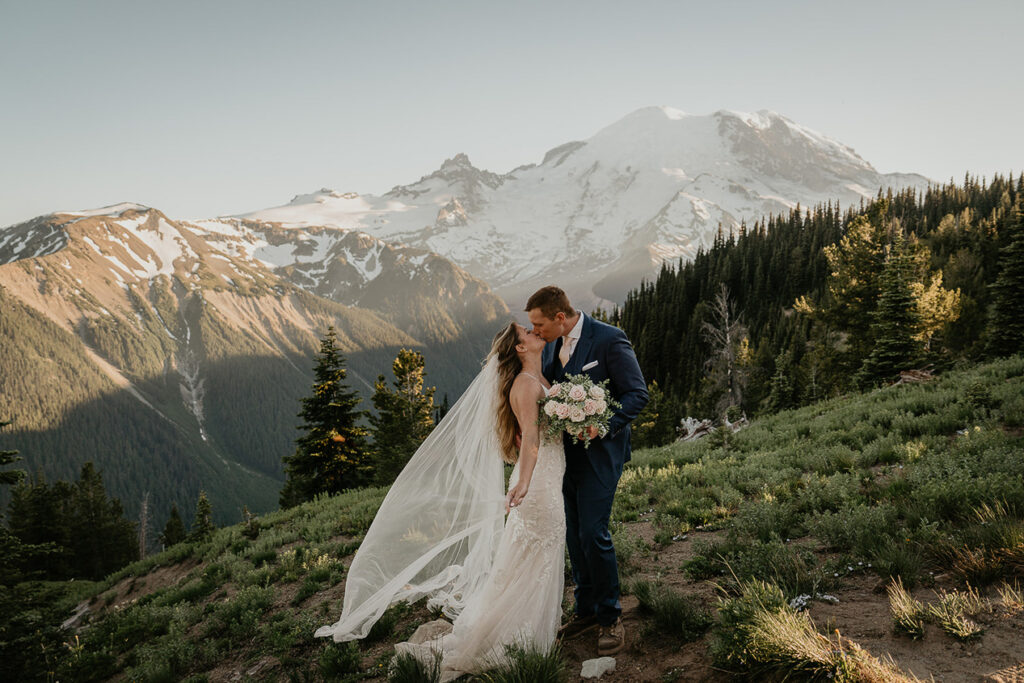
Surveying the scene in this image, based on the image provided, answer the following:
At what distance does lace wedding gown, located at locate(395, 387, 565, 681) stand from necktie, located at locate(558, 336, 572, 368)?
81 centimetres

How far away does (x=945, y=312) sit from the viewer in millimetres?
33031

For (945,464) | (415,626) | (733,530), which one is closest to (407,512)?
(415,626)

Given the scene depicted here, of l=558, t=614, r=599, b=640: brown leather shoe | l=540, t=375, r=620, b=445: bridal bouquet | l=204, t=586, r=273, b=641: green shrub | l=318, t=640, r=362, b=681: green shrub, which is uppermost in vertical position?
l=540, t=375, r=620, b=445: bridal bouquet

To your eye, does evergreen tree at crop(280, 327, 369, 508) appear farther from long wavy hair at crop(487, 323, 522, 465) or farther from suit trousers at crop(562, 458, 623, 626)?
suit trousers at crop(562, 458, 623, 626)

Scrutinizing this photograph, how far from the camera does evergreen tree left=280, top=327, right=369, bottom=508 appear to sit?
26219 millimetres

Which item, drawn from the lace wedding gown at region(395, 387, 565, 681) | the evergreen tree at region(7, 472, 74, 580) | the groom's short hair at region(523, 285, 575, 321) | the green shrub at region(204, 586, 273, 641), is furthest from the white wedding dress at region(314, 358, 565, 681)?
the evergreen tree at region(7, 472, 74, 580)

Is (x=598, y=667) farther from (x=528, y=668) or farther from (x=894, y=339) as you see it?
(x=894, y=339)

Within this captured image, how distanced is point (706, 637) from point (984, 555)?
2377 mm

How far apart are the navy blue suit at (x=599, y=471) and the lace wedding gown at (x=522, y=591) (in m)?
0.21

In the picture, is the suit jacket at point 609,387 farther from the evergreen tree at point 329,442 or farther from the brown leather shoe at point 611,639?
the evergreen tree at point 329,442

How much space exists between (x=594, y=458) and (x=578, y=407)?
628mm

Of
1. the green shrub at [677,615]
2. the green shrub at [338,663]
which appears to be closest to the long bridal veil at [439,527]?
the green shrub at [338,663]

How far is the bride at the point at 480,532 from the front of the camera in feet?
15.3

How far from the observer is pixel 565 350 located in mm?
5070
